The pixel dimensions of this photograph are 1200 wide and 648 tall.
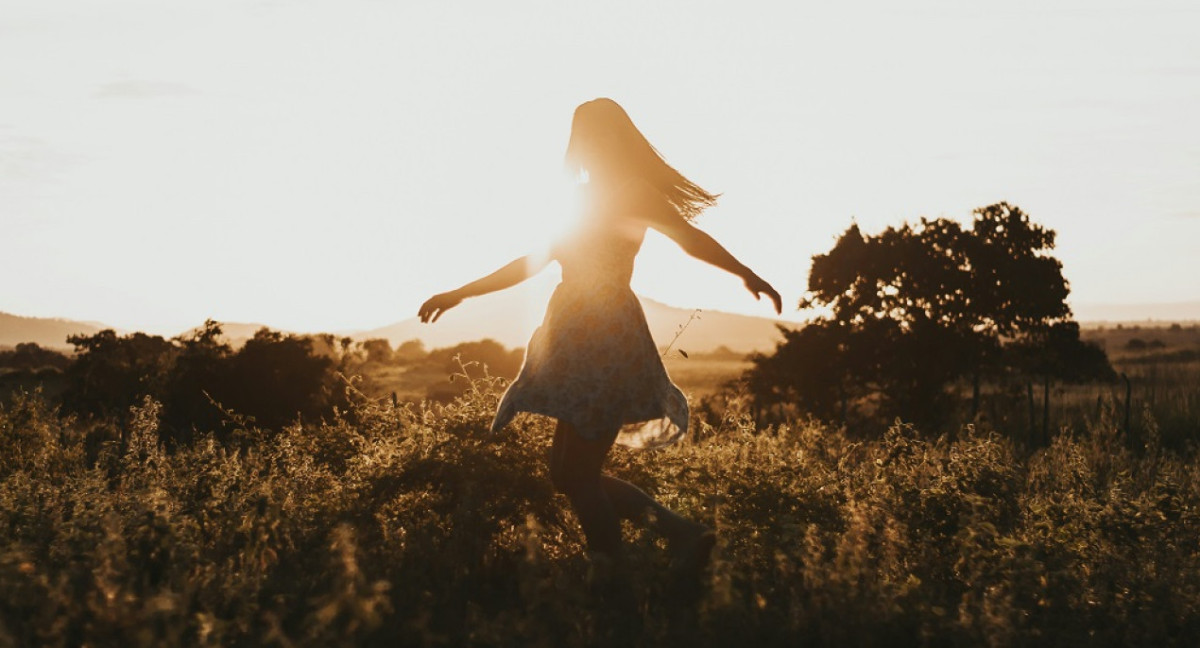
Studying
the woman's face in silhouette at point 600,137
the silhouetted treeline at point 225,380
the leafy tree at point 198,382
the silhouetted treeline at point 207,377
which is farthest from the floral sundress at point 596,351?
the leafy tree at point 198,382

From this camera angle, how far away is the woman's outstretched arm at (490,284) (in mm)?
5660

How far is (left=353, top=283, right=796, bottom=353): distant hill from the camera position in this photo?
6.88m

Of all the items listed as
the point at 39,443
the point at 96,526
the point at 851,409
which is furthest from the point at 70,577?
the point at 851,409

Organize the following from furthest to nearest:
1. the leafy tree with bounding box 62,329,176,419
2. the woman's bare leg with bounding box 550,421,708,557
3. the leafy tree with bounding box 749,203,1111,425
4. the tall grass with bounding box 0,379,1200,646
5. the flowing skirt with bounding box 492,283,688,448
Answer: the leafy tree with bounding box 749,203,1111,425 < the leafy tree with bounding box 62,329,176,419 < the woman's bare leg with bounding box 550,421,708,557 < the flowing skirt with bounding box 492,283,688,448 < the tall grass with bounding box 0,379,1200,646

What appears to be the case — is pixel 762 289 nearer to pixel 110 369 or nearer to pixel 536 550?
pixel 536 550

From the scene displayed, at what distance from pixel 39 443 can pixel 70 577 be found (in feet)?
21.1

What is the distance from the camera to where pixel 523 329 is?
6.39m

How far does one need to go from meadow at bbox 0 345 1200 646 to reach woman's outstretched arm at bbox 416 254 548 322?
1129mm

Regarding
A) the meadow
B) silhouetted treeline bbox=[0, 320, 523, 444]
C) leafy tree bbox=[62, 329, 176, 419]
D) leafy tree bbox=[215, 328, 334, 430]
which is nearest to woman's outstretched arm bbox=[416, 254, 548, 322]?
the meadow

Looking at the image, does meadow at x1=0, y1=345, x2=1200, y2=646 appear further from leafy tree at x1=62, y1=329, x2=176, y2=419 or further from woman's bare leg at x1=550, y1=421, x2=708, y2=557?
leafy tree at x1=62, y1=329, x2=176, y2=419

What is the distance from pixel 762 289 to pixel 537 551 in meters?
1.65

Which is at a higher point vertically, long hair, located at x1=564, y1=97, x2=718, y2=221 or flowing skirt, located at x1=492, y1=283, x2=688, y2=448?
long hair, located at x1=564, y1=97, x2=718, y2=221

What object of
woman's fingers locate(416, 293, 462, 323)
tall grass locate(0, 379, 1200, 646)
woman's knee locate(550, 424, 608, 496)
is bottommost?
tall grass locate(0, 379, 1200, 646)

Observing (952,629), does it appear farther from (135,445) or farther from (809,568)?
(135,445)
